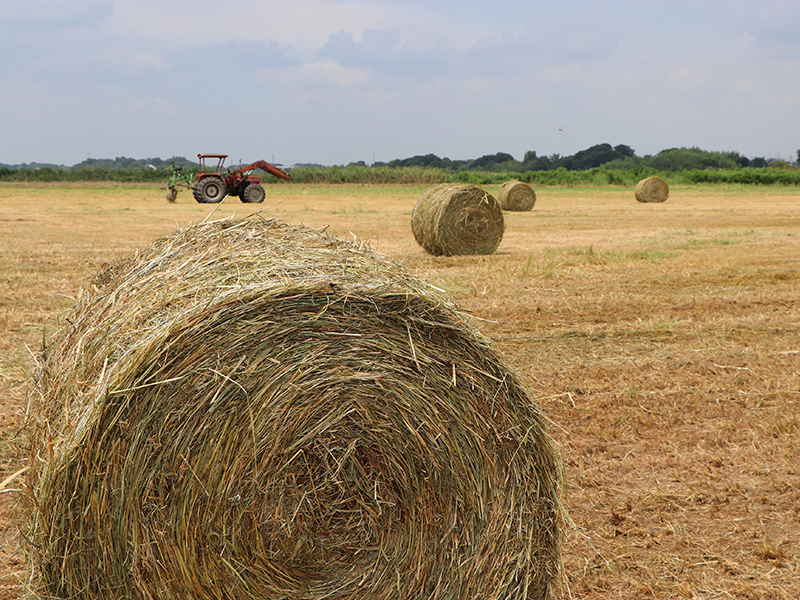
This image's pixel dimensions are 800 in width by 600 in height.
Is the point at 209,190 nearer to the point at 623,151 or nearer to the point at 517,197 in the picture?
the point at 517,197

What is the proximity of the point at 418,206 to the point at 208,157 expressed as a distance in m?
16.8

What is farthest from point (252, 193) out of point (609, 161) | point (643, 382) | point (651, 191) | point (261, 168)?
point (609, 161)

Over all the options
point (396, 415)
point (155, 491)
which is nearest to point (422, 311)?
point (396, 415)

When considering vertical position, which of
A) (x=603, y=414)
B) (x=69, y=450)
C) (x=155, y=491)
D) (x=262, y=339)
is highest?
(x=262, y=339)

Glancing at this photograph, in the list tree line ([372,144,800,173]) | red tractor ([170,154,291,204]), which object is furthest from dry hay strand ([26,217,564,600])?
tree line ([372,144,800,173])

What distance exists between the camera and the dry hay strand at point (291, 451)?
2.65 meters

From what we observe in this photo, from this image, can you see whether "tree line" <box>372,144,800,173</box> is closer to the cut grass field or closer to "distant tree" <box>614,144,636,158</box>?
"distant tree" <box>614,144,636,158</box>

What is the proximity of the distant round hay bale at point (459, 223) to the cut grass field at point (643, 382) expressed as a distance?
43cm

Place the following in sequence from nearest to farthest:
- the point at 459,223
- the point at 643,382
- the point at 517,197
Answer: the point at 643,382 → the point at 459,223 → the point at 517,197

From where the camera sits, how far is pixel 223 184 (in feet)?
89.4

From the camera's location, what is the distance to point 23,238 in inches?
602

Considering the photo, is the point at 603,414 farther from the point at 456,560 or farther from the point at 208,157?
the point at 208,157

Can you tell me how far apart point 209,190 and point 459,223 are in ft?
54.0

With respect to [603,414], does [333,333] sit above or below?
above
